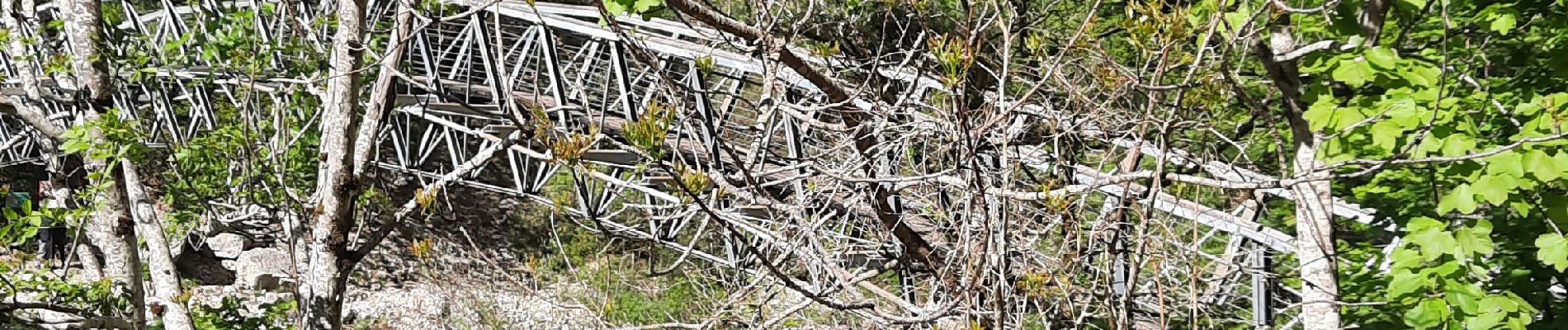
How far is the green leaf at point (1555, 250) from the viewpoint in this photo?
2.71 metres

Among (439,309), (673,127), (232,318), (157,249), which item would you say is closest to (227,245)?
(439,309)

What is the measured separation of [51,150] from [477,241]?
10.9m

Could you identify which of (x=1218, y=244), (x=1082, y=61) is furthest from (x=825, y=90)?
(x=1218, y=244)

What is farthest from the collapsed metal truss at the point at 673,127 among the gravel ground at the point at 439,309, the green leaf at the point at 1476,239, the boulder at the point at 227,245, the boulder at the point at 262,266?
the boulder at the point at 227,245

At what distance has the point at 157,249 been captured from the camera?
3848 millimetres

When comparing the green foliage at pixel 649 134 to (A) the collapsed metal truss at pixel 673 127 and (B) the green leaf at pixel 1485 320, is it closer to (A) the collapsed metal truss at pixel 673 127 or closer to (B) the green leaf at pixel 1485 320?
(A) the collapsed metal truss at pixel 673 127

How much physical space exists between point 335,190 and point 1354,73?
277 cm

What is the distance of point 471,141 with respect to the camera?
14.9 m

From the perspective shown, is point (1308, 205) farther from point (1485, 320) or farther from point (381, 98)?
point (381, 98)

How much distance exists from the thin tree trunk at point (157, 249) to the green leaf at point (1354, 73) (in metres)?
3.28

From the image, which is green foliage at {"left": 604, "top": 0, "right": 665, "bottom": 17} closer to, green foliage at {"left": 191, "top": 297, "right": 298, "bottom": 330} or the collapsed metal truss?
the collapsed metal truss

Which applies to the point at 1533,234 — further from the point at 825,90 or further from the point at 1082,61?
the point at 825,90

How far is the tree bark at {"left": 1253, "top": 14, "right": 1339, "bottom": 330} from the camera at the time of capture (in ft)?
9.02

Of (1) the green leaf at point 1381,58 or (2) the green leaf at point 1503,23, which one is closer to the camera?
(1) the green leaf at point 1381,58
